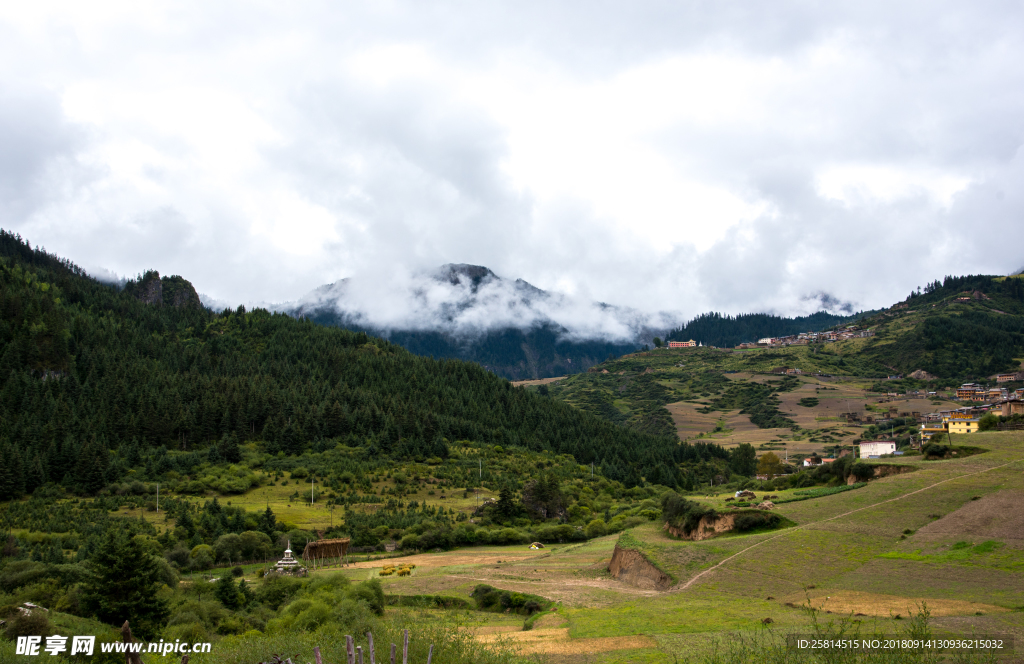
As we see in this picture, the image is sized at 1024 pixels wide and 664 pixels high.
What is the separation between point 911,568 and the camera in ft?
90.5

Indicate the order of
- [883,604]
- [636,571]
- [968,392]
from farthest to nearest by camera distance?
1. [968,392]
2. [636,571]
3. [883,604]

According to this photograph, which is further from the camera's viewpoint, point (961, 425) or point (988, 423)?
point (961, 425)

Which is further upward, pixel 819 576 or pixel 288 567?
pixel 819 576

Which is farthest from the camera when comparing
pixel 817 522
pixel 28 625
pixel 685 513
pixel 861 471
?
pixel 861 471

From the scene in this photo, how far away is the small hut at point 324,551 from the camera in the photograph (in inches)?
2203

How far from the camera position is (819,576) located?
29.2 m

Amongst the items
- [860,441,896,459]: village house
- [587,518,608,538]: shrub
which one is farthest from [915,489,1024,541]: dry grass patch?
[860,441,896,459]: village house

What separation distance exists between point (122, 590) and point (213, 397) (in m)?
92.1

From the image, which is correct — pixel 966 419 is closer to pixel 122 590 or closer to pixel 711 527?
pixel 711 527

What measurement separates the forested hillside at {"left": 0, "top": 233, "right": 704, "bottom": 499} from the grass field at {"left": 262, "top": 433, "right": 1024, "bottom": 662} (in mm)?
66483

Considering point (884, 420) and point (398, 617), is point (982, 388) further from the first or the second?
point (398, 617)

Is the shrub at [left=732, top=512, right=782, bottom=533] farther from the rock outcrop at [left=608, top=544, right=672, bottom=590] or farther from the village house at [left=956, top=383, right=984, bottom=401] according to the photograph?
the village house at [left=956, top=383, right=984, bottom=401]

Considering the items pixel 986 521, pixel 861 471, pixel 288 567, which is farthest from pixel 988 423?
pixel 288 567

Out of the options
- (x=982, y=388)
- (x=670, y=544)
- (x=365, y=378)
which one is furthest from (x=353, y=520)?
(x=982, y=388)
